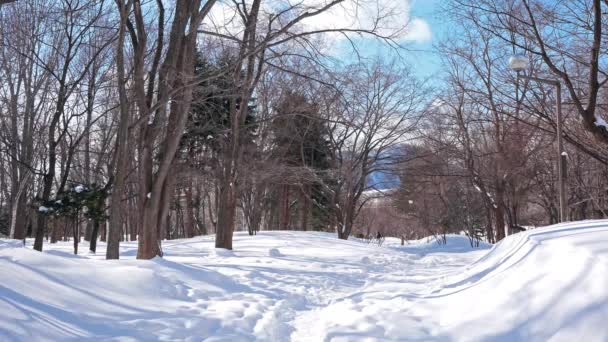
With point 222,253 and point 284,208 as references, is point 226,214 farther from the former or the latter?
point 284,208

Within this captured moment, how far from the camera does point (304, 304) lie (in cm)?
707

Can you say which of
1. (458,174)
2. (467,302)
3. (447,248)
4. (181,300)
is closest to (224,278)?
(181,300)

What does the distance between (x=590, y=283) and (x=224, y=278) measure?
6.21 m

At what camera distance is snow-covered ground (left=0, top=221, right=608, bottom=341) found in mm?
3875

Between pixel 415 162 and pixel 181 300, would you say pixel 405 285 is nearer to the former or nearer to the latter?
pixel 181 300

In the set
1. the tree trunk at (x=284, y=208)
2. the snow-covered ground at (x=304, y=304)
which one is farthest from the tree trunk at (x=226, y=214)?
the tree trunk at (x=284, y=208)

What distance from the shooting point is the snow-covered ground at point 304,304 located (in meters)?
3.88

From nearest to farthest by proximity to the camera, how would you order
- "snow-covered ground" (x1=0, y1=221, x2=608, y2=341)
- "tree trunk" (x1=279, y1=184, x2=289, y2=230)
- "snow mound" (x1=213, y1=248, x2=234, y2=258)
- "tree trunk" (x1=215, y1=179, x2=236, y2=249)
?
1. "snow-covered ground" (x1=0, y1=221, x2=608, y2=341)
2. "snow mound" (x1=213, y1=248, x2=234, y2=258)
3. "tree trunk" (x1=215, y1=179, x2=236, y2=249)
4. "tree trunk" (x1=279, y1=184, x2=289, y2=230)

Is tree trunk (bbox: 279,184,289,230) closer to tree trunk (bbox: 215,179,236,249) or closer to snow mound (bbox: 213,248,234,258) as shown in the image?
tree trunk (bbox: 215,179,236,249)

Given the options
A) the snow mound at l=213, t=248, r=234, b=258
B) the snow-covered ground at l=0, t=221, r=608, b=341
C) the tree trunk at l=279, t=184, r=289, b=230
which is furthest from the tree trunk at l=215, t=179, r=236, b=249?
the tree trunk at l=279, t=184, r=289, b=230

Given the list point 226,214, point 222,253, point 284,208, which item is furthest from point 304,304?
point 284,208

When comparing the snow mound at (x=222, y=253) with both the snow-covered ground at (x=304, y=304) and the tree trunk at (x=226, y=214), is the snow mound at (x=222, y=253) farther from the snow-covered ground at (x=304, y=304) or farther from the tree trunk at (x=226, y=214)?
the snow-covered ground at (x=304, y=304)

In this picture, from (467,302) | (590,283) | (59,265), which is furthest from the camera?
(59,265)

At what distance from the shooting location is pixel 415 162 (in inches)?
1040
